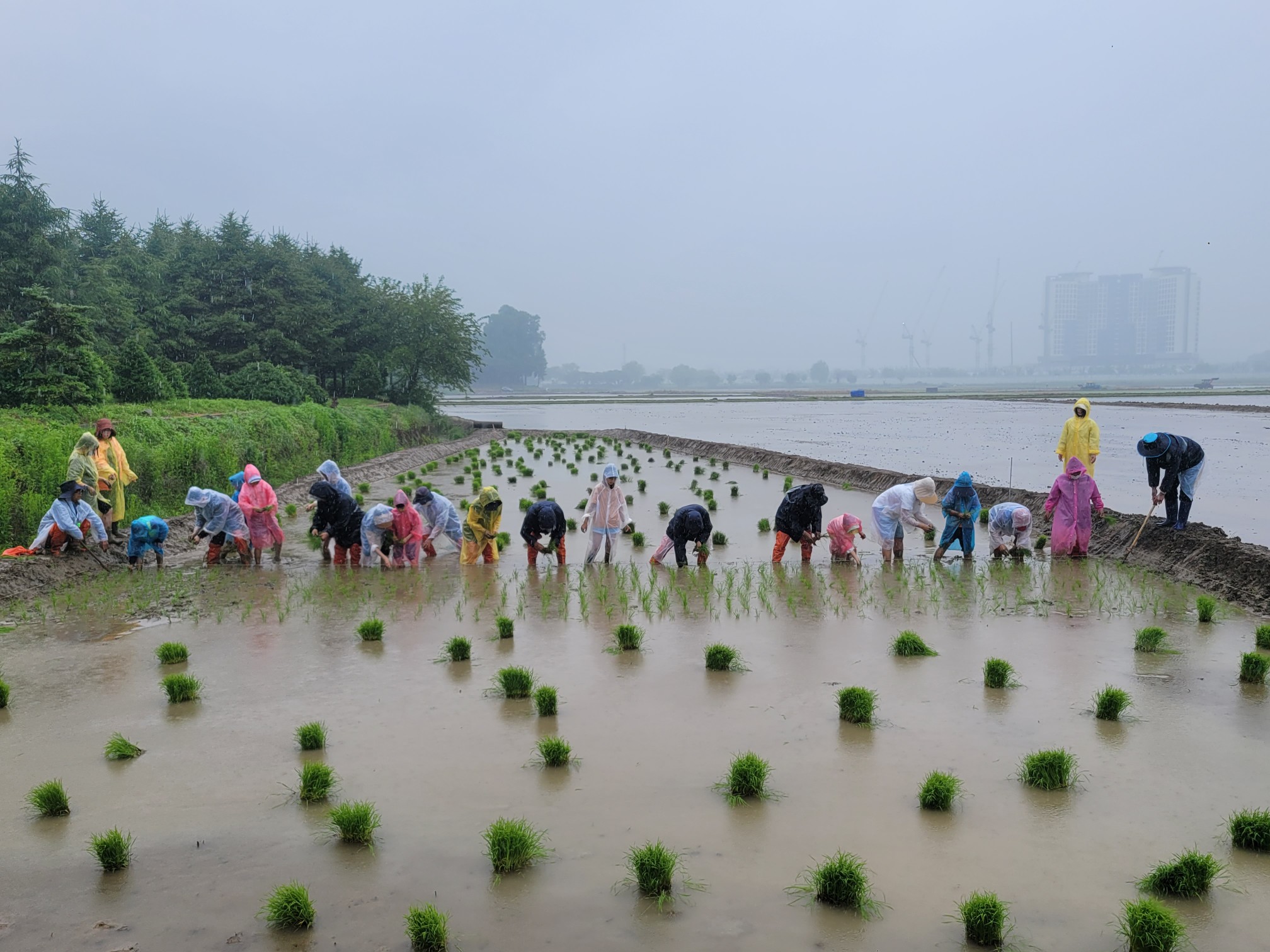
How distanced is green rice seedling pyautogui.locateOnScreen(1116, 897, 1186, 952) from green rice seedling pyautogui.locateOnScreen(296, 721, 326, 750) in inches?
202

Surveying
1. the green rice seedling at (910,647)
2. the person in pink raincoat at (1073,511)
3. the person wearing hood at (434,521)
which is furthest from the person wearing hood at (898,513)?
the person wearing hood at (434,521)

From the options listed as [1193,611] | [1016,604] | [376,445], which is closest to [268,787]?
[1016,604]

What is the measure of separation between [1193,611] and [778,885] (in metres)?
7.86

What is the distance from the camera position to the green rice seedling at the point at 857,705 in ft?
23.7

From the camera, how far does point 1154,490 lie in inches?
534

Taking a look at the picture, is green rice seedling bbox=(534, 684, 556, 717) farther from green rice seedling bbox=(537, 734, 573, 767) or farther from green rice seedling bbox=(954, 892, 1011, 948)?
green rice seedling bbox=(954, 892, 1011, 948)

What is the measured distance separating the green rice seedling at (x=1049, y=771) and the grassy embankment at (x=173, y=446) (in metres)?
13.2

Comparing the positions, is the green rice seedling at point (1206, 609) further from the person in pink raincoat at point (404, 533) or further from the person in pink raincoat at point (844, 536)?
the person in pink raincoat at point (404, 533)

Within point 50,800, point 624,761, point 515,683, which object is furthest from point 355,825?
point 515,683

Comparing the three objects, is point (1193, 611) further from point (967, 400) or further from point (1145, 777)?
point (967, 400)

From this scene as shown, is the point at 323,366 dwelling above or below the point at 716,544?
above

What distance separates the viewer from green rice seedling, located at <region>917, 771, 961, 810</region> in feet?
18.9

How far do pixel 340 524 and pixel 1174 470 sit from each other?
1190cm

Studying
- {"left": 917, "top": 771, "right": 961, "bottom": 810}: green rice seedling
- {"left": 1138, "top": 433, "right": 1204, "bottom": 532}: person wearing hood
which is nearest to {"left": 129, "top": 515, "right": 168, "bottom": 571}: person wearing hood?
{"left": 917, "top": 771, "right": 961, "bottom": 810}: green rice seedling
